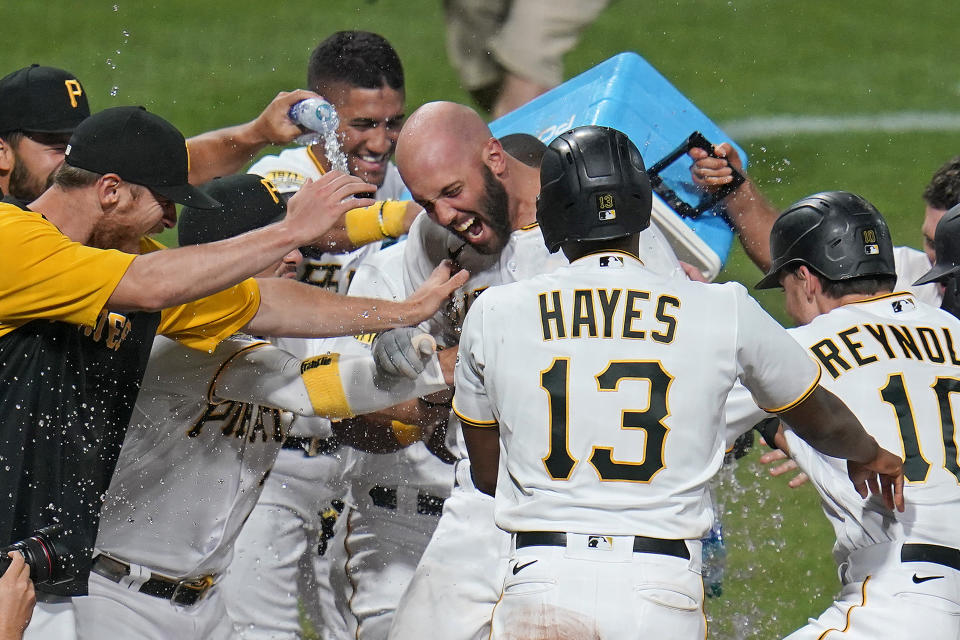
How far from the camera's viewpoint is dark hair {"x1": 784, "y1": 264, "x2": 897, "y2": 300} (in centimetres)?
407

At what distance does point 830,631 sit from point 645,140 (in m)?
2.67

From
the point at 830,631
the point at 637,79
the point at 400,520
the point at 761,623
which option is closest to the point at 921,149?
the point at 637,79

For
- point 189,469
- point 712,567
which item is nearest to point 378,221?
point 189,469

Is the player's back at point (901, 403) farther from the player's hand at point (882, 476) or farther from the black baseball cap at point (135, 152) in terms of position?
the black baseball cap at point (135, 152)

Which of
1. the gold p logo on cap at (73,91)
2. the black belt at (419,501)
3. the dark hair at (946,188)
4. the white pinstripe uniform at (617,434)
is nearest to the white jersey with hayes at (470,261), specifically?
the black belt at (419,501)

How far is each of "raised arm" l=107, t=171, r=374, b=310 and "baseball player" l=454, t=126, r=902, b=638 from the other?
74cm

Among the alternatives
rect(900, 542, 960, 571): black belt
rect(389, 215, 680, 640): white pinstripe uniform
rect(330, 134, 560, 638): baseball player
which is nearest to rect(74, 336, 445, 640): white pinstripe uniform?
rect(389, 215, 680, 640): white pinstripe uniform

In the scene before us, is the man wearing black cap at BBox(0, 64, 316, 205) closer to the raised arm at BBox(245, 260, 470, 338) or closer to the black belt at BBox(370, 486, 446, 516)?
the raised arm at BBox(245, 260, 470, 338)

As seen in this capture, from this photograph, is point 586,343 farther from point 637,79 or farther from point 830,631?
point 637,79

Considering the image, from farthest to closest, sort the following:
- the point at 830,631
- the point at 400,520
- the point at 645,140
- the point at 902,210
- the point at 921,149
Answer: the point at 921,149 < the point at 902,210 < the point at 645,140 < the point at 400,520 < the point at 830,631

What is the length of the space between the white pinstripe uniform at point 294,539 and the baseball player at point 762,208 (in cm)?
158

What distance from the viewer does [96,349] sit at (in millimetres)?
3963

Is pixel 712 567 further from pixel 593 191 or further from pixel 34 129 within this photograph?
pixel 34 129

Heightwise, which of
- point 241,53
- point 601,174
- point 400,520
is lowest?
point 400,520
